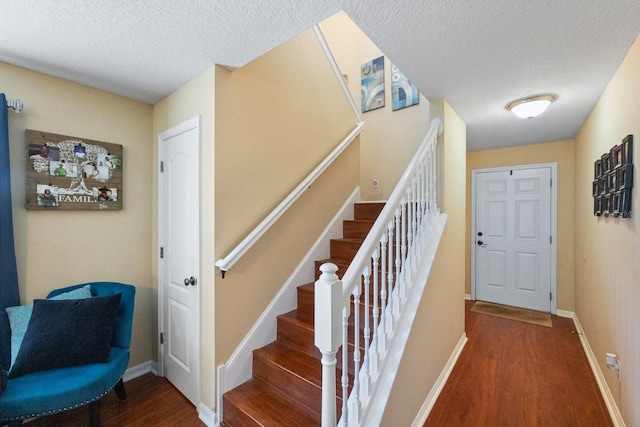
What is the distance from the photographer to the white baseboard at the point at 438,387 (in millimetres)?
1854

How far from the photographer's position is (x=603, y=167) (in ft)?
7.40

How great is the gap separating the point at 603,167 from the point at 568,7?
160 centimetres

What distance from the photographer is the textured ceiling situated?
4.22 feet

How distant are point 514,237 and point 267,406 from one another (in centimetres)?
396

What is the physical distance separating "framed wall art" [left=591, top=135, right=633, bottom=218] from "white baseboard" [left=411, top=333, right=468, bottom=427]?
164 centimetres

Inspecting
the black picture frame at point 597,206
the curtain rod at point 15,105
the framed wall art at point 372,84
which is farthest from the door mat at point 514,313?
the curtain rod at point 15,105

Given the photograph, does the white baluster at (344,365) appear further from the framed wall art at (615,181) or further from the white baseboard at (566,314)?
the white baseboard at (566,314)

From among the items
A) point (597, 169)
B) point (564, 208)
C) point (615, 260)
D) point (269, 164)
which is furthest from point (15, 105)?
point (564, 208)

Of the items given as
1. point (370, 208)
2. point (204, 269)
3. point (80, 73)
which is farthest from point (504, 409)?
point (80, 73)

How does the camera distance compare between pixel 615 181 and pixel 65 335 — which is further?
pixel 615 181

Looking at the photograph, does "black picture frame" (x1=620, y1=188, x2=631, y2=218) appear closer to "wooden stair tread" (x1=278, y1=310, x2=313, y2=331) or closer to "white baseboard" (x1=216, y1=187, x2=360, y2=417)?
"white baseboard" (x1=216, y1=187, x2=360, y2=417)

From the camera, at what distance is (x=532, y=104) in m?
2.25

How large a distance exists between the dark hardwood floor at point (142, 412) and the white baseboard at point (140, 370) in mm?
104

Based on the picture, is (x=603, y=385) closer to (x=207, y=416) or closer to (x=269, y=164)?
(x=207, y=416)
